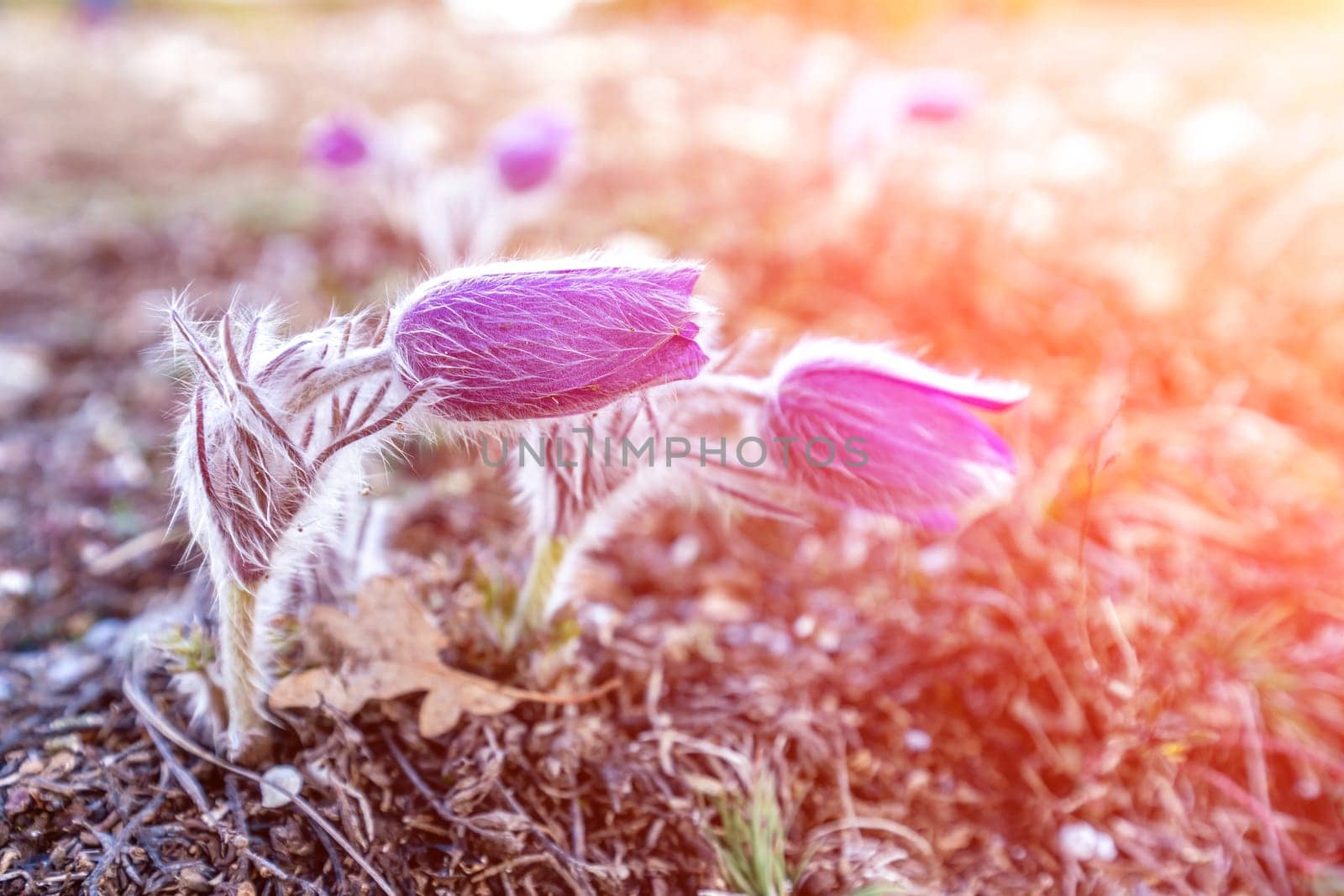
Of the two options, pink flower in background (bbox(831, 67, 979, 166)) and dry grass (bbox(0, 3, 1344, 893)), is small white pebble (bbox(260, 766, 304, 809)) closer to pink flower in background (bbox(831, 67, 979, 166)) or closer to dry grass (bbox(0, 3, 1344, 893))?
dry grass (bbox(0, 3, 1344, 893))

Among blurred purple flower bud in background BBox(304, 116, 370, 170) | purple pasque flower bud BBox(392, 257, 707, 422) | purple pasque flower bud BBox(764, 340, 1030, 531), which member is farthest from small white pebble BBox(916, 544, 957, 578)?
blurred purple flower bud in background BBox(304, 116, 370, 170)

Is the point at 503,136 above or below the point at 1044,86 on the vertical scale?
above

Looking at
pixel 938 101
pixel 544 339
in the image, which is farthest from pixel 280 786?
pixel 938 101

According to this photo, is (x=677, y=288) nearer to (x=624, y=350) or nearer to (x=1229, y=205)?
(x=624, y=350)

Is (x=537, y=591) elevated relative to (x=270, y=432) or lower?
lower

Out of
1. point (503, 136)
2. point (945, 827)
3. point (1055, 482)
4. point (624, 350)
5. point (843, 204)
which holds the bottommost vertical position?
point (945, 827)

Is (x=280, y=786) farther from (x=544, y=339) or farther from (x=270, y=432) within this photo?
(x=544, y=339)

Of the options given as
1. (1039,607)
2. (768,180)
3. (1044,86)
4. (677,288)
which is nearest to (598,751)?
(677,288)

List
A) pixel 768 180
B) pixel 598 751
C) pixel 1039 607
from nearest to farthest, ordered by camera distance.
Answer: pixel 598 751 → pixel 1039 607 → pixel 768 180
